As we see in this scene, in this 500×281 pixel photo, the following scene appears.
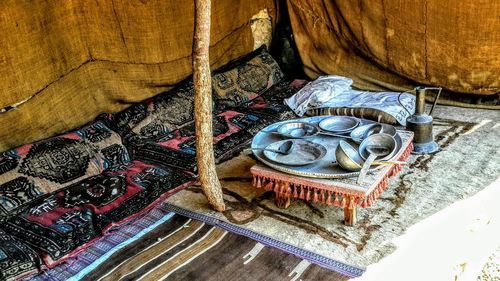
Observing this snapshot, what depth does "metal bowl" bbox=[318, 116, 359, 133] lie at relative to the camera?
293cm

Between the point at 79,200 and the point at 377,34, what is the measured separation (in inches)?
117

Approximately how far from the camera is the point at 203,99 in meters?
2.55

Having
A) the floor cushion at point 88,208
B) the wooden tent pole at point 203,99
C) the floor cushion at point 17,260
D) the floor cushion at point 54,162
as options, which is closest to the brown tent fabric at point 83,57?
the floor cushion at point 54,162

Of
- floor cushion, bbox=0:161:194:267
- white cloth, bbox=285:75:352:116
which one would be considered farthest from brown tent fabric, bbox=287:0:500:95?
floor cushion, bbox=0:161:194:267

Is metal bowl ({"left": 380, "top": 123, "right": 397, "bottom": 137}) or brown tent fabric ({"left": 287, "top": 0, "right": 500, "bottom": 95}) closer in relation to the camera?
metal bowl ({"left": 380, "top": 123, "right": 397, "bottom": 137})

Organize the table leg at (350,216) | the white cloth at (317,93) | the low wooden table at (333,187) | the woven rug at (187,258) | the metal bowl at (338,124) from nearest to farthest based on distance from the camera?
the woven rug at (187,258), the low wooden table at (333,187), the table leg at (350,216), the metal bowl at (338,124), the white cloth at (317,93)

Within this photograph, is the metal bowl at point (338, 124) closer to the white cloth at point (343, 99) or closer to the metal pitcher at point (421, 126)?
the metal pitcher at point (421, 126)

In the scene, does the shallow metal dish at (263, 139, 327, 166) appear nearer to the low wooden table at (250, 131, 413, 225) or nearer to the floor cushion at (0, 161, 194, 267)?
the low wooden table at (250, 131, 413, 225)

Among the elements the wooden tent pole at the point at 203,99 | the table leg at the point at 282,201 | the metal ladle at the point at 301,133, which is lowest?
the table leg at the point at 282,201

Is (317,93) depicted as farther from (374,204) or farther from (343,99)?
(374,204)

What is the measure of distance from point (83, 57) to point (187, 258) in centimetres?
189

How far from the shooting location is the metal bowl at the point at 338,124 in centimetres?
293

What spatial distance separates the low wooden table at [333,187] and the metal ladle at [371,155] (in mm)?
45

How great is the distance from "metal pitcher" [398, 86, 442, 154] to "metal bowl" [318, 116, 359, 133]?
0.48m
